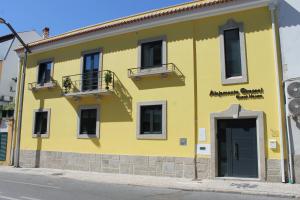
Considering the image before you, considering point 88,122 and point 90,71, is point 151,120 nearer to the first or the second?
point 88,122

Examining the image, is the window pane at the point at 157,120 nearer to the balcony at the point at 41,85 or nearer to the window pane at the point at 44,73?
the balcony at the point at 41,85

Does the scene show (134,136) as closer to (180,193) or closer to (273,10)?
(180,193)

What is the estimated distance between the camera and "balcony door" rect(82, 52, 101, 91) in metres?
17.1

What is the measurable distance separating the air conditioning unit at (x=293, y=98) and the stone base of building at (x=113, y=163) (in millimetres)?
4483

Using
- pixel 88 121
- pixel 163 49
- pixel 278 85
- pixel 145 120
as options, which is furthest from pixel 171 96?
pixel 88 121

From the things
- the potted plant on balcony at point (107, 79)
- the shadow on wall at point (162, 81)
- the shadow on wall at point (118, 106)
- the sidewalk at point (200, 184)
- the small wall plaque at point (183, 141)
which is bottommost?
the sidewalk at point (200, 184)

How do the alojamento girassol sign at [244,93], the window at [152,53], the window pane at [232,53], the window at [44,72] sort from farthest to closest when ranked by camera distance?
the window at [44,72] → the window at [152,53] → the window pane at [232,53] → the alojamento girassol sign at [244,93]

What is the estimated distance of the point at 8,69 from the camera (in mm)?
27125

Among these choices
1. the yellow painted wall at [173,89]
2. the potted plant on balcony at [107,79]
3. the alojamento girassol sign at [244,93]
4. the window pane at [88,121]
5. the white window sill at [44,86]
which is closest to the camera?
the alojamento girassol sign at [244,93]

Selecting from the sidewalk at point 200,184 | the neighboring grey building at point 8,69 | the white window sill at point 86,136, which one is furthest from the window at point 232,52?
the neighboring grey building at point 8,69

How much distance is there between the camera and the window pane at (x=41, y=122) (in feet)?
63.0

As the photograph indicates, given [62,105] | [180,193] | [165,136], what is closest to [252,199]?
[180,193]

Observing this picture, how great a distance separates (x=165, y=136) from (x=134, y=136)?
172 cm

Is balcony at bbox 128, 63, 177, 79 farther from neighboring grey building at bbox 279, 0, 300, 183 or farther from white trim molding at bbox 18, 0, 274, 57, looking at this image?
neighboring grey building at bbox 279, 0, 300, 183
